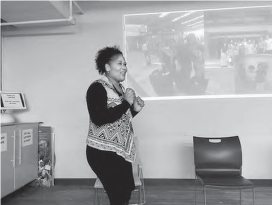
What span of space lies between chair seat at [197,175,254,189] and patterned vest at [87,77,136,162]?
0.95m

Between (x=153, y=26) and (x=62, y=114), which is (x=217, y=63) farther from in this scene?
(x=62, y=114)

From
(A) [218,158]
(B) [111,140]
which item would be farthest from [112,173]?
(A) [218,158]

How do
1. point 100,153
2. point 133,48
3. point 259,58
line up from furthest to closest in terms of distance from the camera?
point 133,48 < point 259,58 < point 100,153

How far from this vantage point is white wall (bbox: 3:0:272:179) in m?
3.56

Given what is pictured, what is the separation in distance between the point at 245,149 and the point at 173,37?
1842 millimetres

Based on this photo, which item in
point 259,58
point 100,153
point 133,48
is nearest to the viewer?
point 100,153

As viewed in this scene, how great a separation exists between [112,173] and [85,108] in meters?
2.27

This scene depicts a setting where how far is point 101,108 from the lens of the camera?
1.65m

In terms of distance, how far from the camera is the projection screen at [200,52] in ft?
11.6

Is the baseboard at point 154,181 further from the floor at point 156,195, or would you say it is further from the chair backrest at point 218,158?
A: the chair backrest at point 218,158

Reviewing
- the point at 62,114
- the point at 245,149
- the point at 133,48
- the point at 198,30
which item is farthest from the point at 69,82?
the point at 245,149

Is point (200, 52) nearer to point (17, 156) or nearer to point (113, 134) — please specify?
point (113, 134)

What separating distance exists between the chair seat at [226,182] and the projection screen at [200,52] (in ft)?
4.50

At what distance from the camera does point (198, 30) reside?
3643 millimetres
